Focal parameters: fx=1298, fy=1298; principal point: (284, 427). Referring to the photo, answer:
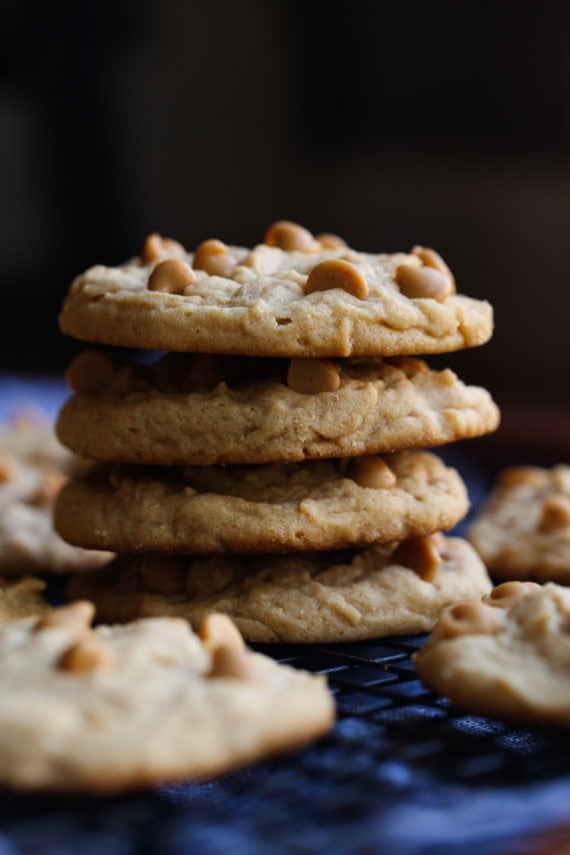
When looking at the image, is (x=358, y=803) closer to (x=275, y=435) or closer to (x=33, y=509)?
(x=275, y=435)

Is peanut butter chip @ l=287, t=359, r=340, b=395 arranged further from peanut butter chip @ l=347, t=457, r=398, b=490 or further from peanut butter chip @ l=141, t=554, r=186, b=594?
peanut butter chip @ l=141, t=554, r=186, b=594

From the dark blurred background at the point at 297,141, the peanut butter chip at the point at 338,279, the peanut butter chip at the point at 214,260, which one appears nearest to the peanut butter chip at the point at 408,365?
the peanut butter chip at the point at 338,279

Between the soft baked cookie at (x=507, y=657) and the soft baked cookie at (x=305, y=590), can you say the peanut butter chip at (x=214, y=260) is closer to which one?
the soft baked cookie at (x=305, y=590)

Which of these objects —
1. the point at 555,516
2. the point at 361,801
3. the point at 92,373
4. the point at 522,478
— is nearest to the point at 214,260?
the point at 92,373

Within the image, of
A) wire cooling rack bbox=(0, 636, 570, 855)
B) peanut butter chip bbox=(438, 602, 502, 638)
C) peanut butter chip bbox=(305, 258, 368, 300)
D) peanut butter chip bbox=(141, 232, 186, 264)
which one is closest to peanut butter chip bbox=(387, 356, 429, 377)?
peanut butter chip bbox=(305, 258, 368, 300)

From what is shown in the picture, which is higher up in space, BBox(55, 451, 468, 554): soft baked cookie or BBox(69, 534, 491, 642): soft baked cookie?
BBox(55, 451, 468, 554): soft baked cookie

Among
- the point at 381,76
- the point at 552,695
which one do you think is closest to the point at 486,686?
the point at 552,695
